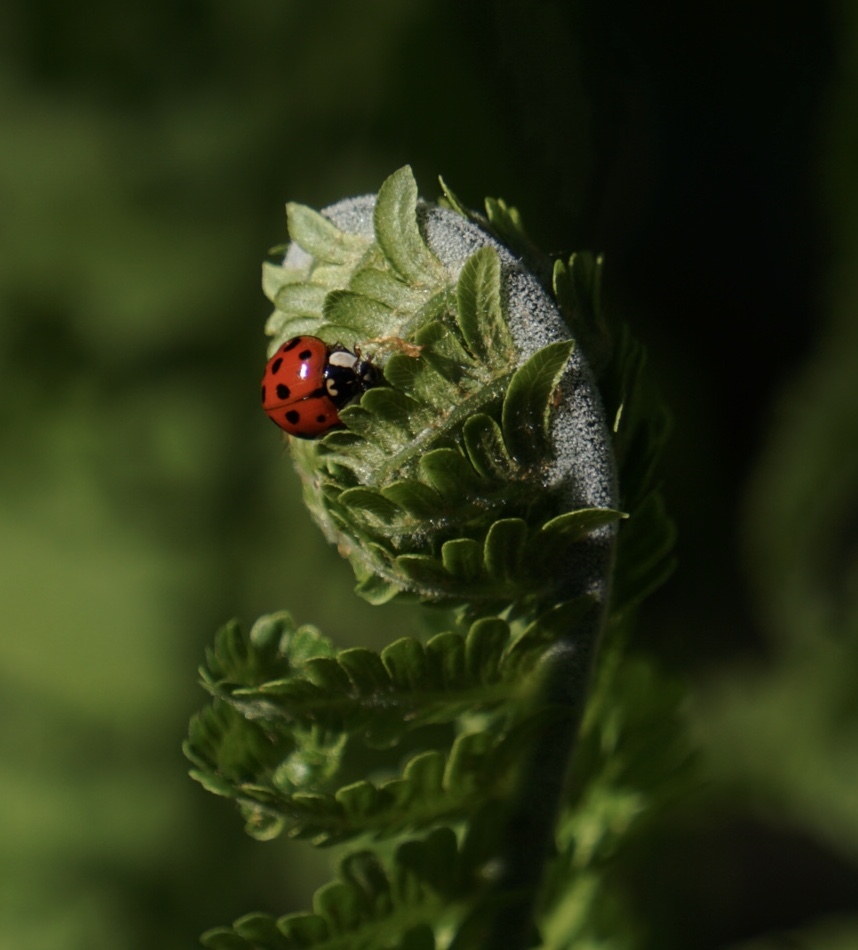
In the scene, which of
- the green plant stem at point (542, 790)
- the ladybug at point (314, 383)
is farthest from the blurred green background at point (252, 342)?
the ladybug at point (314, 383)

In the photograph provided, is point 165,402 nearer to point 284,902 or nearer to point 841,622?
point 284,902

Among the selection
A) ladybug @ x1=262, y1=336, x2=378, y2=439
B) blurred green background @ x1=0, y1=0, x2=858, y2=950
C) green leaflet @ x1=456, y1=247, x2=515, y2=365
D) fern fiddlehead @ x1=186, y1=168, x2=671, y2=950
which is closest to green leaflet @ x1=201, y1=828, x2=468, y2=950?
fern fiddlehead @ x1=186, y1=168, x2=671, y2=950

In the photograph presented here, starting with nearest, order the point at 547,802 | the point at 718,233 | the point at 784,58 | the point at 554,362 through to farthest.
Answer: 1. the point at 554,362
2. the point at 547,802
3. the point at 784,58
4. the point at 718,233

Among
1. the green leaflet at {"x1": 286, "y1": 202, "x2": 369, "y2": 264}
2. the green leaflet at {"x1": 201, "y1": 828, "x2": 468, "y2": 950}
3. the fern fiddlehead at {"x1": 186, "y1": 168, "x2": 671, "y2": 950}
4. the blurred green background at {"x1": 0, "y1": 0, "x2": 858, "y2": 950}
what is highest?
the blurred green background at {"x1": 0, "y1": 0, "x2": 858, "y2": 950}

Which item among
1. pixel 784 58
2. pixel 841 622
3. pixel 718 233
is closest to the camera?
pixel 841 622

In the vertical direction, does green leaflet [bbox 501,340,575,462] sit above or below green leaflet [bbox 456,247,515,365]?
below

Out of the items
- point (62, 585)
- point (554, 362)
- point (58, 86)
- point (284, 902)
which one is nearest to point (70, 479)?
point (62, 585)

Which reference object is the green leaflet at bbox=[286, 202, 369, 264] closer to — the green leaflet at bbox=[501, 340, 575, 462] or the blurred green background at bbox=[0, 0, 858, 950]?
the green leaflet at bbox=[501, 340, 575, 462]
